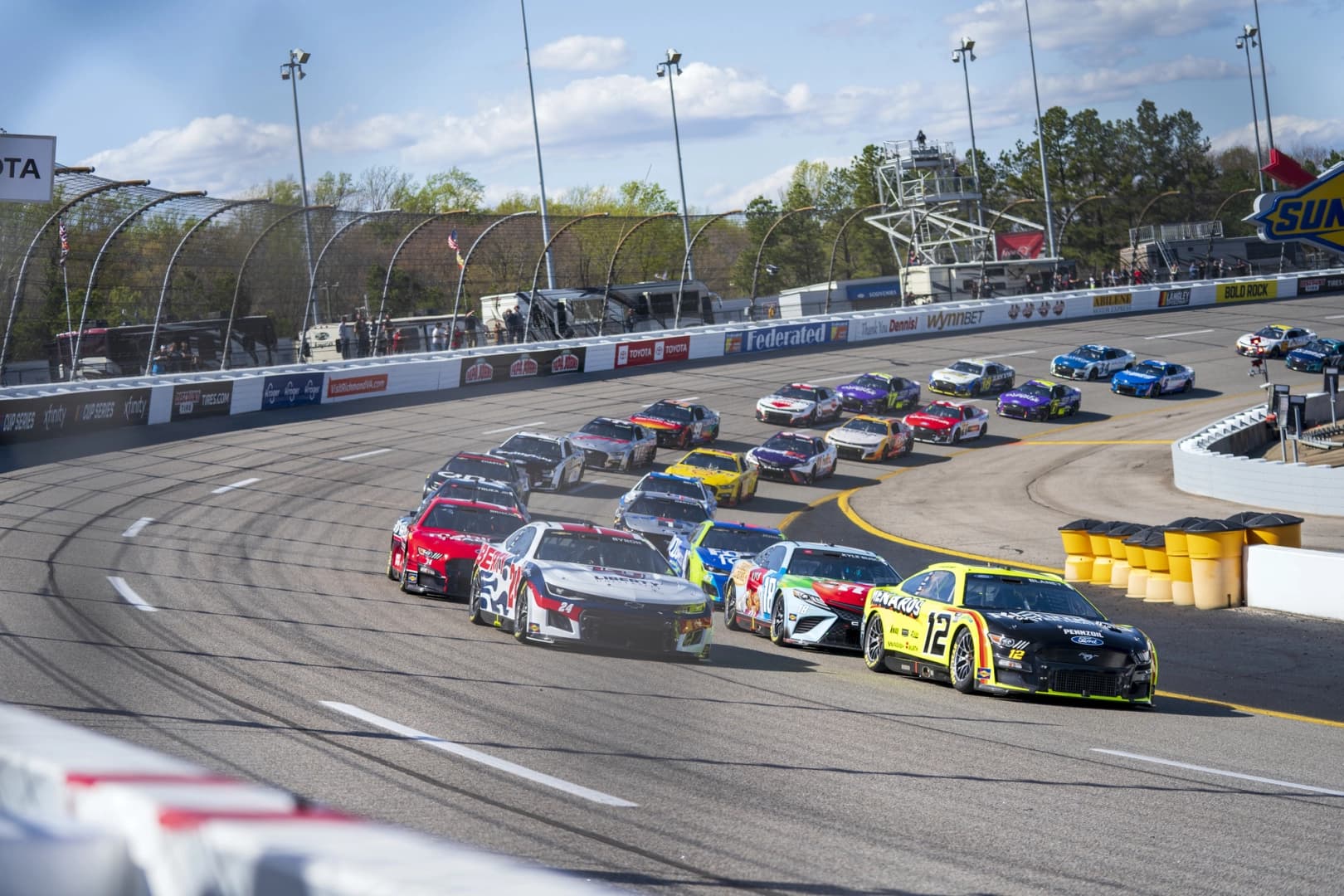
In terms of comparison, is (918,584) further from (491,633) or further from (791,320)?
(791,320)

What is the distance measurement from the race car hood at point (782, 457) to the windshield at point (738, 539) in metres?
15.2

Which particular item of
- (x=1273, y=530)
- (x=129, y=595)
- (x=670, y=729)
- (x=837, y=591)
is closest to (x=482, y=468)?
Answer: (x=129, y=595)

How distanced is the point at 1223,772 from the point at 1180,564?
34.4 ft

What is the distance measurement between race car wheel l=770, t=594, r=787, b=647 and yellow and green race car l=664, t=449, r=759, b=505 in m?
14.5

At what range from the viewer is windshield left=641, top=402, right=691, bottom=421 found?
38.0 metres

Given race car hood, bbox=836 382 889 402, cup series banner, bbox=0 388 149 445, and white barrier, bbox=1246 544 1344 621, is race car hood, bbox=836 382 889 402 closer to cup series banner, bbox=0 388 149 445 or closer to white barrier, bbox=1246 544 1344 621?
cup series banner, bbox=0 388 149 445

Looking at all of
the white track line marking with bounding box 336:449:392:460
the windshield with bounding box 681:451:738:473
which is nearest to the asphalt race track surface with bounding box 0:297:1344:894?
the windshield with bounding box 681:451:738:473

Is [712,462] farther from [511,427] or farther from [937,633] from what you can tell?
[937,633]

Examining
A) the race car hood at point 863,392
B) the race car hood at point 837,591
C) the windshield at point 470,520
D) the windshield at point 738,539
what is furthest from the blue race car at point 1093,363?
the race car hood at point 837,591

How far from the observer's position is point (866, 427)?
38.8 meters

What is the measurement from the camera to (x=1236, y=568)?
1816cm

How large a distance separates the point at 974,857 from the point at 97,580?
1304 cm

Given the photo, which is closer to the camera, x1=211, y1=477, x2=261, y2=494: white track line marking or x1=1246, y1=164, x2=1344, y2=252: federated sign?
x1=1246, y1=164, x2=1344, y2=252: federated sign

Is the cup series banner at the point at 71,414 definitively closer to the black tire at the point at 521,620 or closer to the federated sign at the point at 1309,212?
the black tire at the point at 521,620
